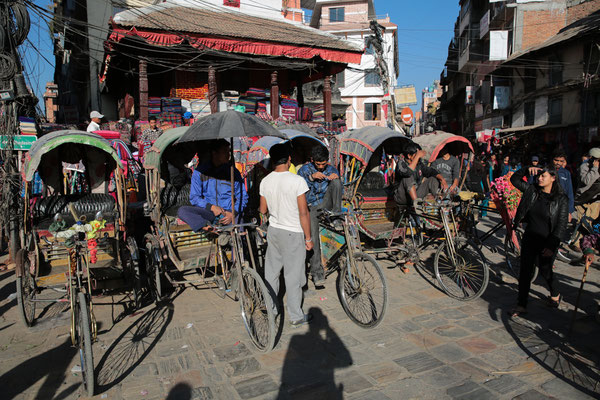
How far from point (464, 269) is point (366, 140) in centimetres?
330

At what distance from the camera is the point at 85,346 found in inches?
127

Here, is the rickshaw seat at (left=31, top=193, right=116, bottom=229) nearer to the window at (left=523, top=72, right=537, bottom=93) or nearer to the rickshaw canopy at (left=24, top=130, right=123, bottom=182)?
the rickshaw canopy at (left=24, top=130, right=123, bottom=182)

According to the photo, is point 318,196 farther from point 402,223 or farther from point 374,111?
point 374,111

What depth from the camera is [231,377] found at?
3527mm

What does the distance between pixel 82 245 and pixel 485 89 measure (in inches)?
1227

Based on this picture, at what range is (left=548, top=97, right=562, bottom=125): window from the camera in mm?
19656

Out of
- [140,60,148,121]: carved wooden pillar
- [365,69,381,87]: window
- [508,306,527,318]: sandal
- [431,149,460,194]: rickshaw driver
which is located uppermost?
[365,69,381,87]: window

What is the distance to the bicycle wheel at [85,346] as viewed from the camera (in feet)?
10.5

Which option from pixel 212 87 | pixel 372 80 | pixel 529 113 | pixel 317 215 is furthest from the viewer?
pixel 372 80

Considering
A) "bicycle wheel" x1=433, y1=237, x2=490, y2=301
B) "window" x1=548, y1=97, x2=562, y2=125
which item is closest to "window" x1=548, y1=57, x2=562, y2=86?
"window" x1=548, y1=97, x2=562, y2=125

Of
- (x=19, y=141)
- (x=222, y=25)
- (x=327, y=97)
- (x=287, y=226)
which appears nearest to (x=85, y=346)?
(x=287, y=226)

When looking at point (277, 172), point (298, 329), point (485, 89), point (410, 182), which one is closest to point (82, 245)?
point (277, 172)

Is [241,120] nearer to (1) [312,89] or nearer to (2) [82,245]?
(2) [82,245]

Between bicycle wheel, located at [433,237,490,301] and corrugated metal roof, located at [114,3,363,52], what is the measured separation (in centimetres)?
1067
